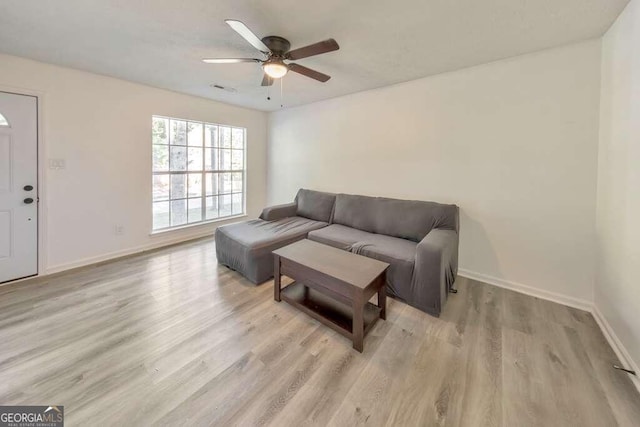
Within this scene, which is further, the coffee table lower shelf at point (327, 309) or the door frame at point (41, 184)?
the door frame at point (41, 184)

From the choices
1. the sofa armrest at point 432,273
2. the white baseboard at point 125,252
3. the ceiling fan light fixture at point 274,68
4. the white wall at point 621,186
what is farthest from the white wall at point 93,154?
the white wall at point 621,186

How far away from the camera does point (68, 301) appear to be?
2.35m

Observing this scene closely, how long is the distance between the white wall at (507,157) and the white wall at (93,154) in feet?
10.3

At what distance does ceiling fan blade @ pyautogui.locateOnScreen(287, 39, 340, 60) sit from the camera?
1782 mm

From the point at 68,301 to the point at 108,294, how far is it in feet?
0.96

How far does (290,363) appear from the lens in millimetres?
1678

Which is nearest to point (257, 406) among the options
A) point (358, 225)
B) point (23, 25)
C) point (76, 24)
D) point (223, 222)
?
point (358, 225)

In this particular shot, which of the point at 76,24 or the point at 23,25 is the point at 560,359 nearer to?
the point at 76,24

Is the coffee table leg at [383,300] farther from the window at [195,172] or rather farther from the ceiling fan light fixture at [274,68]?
the window at [195,172]

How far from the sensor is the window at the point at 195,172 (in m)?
3.99

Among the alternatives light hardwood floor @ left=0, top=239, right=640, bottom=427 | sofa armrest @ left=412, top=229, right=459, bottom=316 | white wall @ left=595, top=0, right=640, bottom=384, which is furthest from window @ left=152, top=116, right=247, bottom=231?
white wall @ left=595, top=0, right=640, bottom=384

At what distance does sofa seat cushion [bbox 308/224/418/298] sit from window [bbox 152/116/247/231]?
8.05 feet

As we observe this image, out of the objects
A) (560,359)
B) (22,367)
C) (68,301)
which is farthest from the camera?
(68,301)

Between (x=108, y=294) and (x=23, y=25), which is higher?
(x=23, y=25)
